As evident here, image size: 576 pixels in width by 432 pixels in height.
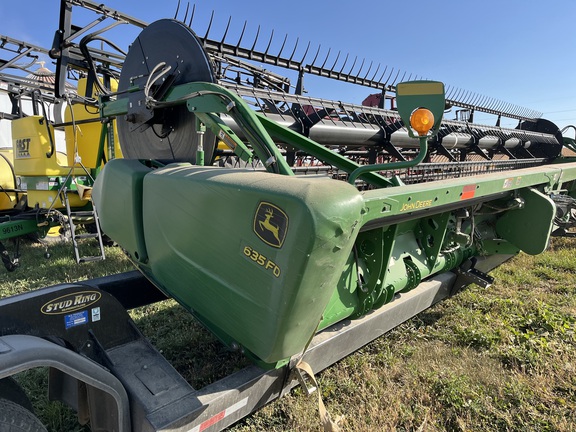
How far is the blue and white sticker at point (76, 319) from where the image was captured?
5.28 feet

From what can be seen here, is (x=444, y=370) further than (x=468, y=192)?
Yes

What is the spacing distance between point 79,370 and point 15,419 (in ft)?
0.68

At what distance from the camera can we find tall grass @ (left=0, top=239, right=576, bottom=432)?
2062 millimetres

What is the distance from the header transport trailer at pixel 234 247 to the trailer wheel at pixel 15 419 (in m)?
0.01

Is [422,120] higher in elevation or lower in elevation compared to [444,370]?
higher

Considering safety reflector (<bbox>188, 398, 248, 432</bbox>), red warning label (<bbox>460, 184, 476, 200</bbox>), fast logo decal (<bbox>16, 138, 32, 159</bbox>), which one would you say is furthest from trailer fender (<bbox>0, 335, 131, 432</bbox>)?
fast logo decal (<bbox>16, 138, 32, 159</bbox>)

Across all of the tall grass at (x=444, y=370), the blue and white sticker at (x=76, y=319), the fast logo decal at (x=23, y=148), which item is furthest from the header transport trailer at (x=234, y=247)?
the fast logo decal at (x=23, y=148)

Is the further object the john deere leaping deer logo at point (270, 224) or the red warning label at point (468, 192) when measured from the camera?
the red warning label at point (468, 192)

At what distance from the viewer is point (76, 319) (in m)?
1.63

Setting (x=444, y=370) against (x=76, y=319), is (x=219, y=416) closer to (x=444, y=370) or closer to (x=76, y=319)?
(x=76, y=319)

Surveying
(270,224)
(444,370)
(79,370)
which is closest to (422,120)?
(270,224)

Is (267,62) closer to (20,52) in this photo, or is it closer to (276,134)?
(276,134)

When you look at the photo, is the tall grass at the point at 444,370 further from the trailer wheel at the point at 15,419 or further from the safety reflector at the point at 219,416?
the trailer wheel at the point at 15,419

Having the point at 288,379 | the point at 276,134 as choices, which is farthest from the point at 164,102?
the point at 288,379
